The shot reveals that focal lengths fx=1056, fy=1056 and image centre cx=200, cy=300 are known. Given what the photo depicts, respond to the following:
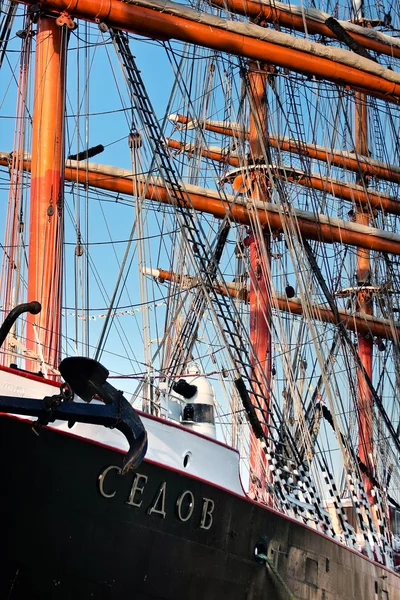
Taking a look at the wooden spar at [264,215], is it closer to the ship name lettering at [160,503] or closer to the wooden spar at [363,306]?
the wooden spar at [363,306]

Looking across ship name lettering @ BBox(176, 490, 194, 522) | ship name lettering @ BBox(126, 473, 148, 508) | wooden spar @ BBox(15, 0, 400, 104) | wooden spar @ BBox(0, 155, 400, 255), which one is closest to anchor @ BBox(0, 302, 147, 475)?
ship name lettering @ BBox(126, 473, 148, 508)

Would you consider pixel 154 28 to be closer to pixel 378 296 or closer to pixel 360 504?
pixel 360 504

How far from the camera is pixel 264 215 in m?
30.8

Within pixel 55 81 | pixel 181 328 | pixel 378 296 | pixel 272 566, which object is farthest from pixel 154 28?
pixel 378 296

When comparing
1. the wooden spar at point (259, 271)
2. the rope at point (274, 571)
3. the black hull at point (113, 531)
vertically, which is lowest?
the black hull at point (113, 531)

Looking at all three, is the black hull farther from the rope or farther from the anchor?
the anchor

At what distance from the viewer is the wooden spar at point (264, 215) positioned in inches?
1162

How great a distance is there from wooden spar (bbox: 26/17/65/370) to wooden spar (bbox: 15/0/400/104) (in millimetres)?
1223

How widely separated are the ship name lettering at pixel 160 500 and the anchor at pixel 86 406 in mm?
1736

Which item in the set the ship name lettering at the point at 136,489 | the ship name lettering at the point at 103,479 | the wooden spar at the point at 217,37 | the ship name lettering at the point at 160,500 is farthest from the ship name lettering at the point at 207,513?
the wooden spar at the point at 217,37

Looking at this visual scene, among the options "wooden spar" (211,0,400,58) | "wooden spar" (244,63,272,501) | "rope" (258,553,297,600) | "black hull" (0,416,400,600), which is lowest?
"black hull" (0,416,400,600)

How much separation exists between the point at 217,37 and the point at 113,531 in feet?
40.9

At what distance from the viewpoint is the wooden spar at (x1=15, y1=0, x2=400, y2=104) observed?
793 inches

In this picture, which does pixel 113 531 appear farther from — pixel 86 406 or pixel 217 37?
pixel 217 37
